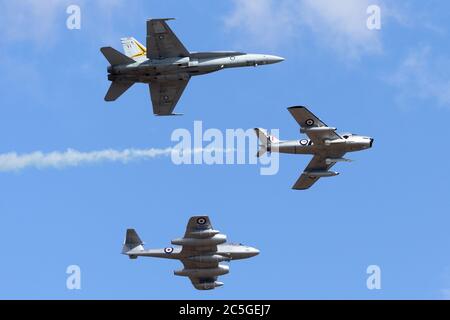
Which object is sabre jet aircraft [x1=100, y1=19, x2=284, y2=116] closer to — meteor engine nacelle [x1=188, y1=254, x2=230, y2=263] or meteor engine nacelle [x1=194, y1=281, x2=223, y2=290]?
meteor engine nacelle [x1=188, y1=254, x2=230, y2=263]

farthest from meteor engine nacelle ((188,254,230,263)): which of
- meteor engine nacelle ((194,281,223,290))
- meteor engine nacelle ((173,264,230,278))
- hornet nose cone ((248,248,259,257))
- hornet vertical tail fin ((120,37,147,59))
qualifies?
hornet vertical tail fin ((120,37,147,59))

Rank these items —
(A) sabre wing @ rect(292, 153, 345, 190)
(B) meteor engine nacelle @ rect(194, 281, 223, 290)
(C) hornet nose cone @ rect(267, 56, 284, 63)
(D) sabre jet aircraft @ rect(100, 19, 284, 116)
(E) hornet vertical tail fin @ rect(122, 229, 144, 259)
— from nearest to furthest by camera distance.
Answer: (D) sabre jet aircraft @ rect(100, 19, 284, 116) → (C) hornet nose cone @ rect(267, 56, 284, 63) → (E) hornet vertical tail fin @ rect(122, 229, 144, 259) → (B) meteor engine nacelle @ rect(194, 281, 223, 290) → (A) sabre wing @ rect(292, 153, 345, 190)

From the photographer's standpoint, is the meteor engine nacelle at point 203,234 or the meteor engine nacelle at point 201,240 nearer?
the meteor engine nacelle at point 203,234

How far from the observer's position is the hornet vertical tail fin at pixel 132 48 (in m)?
112

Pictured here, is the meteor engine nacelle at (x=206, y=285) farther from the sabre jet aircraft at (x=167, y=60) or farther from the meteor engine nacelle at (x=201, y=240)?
the sabre jet aircraft at (x=167, y=60)

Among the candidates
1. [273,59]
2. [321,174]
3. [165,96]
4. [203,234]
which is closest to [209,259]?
[203,234]

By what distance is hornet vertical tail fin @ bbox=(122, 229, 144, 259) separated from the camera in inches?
3992

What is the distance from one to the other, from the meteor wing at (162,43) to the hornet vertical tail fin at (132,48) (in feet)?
40.7

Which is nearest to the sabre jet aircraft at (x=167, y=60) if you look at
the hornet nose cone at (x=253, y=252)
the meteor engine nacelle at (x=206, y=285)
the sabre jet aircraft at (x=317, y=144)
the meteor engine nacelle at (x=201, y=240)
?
the sabre jet aircraft at (x=317, y=144)

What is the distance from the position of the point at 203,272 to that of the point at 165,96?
616 inches

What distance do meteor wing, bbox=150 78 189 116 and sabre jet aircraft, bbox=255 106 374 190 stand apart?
7805mm
